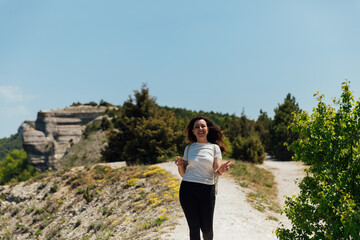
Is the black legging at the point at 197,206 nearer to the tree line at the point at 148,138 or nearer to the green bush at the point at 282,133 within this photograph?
the tree line at the point at 148,138

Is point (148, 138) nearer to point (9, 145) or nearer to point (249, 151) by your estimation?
point (249, 151)

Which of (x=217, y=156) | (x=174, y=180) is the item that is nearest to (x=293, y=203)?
(x=217, y=156)

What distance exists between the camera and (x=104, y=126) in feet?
146

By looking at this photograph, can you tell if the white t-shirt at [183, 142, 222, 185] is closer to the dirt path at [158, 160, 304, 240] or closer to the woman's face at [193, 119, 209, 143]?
the woman's face at [193, 119, 209, 143]

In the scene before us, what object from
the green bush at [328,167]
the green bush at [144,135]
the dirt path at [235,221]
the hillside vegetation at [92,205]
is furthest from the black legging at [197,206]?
the green bush at [144,135]

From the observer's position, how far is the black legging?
3.98 metres

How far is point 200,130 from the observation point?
446cm

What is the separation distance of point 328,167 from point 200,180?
2.10 metres

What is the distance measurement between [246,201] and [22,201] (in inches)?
600

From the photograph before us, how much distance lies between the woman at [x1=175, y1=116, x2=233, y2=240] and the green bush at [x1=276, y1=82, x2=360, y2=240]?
146 cm

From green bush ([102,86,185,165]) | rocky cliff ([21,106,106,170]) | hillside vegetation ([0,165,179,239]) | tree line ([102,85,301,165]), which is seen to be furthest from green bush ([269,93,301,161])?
rocky cliff ([21,106,106,170])

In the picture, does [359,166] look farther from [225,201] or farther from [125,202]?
[125,202]

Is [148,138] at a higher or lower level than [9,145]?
higher

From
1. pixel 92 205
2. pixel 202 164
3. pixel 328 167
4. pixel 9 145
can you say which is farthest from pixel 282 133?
pixel 9 145
